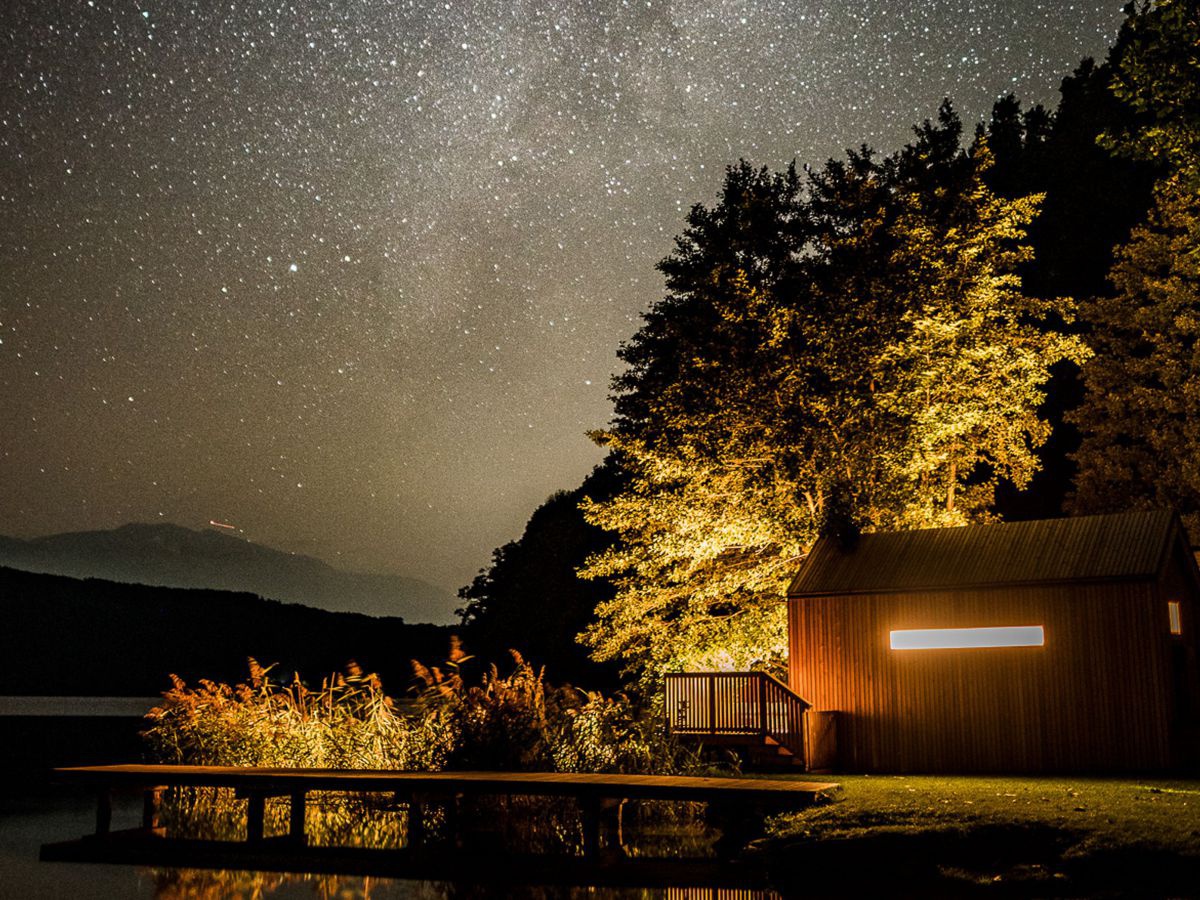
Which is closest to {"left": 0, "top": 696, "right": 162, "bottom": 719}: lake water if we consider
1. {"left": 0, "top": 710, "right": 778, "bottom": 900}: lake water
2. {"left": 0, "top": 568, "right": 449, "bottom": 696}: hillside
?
{"left": 0, "top": 568, "right": 449, "bottom": 696}: hillside

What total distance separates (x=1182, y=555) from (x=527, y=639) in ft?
113

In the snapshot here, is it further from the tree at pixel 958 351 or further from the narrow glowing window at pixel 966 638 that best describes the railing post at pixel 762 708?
the tree at pixel 958 351

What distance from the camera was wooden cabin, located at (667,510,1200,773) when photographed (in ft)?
55.2

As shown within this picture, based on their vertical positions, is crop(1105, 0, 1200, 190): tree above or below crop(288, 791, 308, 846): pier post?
above

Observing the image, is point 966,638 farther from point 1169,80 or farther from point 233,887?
point 233,887

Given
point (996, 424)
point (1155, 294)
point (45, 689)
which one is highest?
point (1155, 294)

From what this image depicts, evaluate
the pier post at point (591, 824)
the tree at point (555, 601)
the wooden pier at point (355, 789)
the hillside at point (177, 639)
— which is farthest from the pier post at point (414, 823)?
the hillside at point (177, 639)

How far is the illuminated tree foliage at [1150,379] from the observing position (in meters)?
27.8

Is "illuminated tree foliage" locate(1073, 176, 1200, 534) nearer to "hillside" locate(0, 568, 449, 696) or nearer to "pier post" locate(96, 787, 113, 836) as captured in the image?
"pier post" locate(96, 787, 113, 836)

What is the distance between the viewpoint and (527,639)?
165 ft

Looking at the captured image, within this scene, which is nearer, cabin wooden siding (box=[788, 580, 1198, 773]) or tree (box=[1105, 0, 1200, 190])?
tree (box=[1105, 0, 1200, 190])

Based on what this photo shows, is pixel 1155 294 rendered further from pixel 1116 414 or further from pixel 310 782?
pixel 310 782

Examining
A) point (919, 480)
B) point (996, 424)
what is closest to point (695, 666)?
point (919, 480)

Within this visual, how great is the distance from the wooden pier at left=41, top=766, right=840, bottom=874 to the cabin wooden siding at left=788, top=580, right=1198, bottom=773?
572 centimetres
